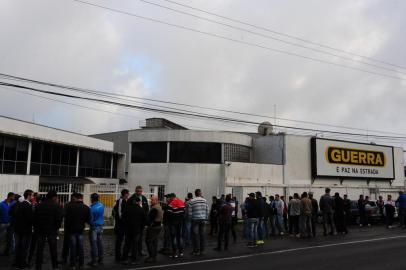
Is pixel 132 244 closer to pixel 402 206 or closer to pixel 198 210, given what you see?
pixel 198 210

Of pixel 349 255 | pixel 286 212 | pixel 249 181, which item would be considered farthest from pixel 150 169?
pixel 349 255

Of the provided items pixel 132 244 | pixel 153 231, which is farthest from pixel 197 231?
pixel 132 244

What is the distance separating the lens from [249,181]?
30.0 m

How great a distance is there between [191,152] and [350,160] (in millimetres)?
13295

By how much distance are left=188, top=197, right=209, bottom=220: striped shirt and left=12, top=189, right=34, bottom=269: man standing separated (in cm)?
437

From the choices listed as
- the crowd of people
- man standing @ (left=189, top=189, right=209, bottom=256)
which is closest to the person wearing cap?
the crowd of people

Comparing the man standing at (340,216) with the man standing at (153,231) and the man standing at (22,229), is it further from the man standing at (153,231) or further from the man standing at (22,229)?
the man standing at (22,229)

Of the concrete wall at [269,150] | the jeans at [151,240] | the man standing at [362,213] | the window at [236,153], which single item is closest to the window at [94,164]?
the window at [236,153]

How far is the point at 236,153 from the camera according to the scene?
3322cm

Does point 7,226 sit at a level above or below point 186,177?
below

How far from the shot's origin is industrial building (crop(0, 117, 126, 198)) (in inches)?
1103

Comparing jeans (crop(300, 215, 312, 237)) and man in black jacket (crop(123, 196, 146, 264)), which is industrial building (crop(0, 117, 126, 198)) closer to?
man in black jacket (crop(123, 196, 146, 264))

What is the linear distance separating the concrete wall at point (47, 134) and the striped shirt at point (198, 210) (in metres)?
18.8

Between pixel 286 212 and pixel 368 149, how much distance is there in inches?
810
